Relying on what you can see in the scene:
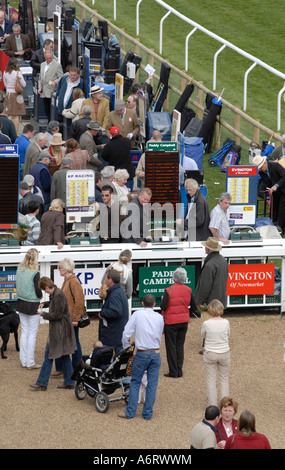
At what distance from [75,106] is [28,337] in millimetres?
7180

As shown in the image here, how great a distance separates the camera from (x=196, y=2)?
3309 cm

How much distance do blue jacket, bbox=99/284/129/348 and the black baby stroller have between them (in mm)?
445

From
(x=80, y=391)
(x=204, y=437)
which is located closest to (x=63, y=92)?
(x=80, y=391)

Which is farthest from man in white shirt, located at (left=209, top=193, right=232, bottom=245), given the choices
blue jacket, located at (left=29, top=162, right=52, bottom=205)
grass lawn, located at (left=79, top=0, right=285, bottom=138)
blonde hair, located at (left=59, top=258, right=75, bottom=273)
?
grass lawn, located at (left=79, top=0, right=285, bottom=138)

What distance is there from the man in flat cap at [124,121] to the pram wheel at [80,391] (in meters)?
7.22

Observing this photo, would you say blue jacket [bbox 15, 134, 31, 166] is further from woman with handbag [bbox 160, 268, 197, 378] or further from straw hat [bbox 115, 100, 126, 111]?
woman with handbag [bbox 160, 268, 197, 378]

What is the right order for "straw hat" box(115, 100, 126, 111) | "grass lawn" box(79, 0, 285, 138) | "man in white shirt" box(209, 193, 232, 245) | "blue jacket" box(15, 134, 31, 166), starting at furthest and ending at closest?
"grass lawn" box(79, 0, 285, 138) < "straw hat" box(115, 100, 126, 111) < "blue jacket" box(15, 134, 31, 166) < "man in white shirt" box(209, 193, 232, 245)

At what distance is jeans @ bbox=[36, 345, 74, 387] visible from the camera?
1240 centimetres

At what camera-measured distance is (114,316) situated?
1220 centimetres

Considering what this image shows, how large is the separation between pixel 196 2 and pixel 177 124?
16.0 metres

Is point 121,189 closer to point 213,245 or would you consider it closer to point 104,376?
point 213,245

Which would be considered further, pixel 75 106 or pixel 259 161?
pixel 75 106
